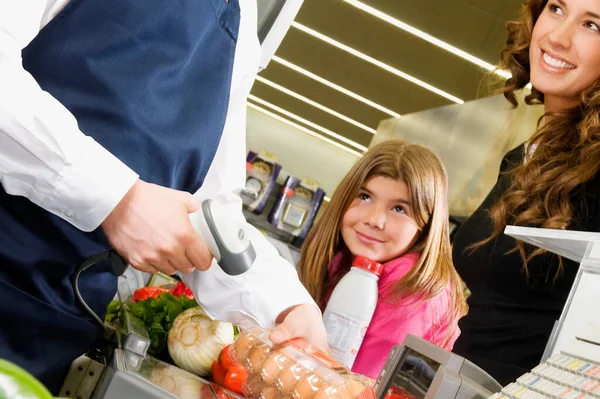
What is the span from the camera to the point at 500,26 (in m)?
6.12

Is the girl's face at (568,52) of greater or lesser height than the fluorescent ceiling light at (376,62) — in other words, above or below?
below

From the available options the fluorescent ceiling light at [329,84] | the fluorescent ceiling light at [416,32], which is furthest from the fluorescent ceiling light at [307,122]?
the fluorescent ceiling light at [416,32]

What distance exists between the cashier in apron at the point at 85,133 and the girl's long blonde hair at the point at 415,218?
2.43 feet

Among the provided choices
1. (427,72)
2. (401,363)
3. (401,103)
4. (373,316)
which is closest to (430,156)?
(373,316)

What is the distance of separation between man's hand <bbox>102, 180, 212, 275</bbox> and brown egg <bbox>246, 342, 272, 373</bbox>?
0.49 feet

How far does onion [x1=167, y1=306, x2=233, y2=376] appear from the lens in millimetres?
1301

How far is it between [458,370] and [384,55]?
652 centimetres

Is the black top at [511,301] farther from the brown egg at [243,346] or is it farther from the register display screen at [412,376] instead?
the brown egg at [243,346]

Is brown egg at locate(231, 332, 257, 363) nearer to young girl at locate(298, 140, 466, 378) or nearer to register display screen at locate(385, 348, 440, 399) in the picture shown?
register display screen at locate(385, 348, 440, 399)

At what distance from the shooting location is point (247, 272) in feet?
4.00

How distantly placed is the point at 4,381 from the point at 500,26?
6.15 meters

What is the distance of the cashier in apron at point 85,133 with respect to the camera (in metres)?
0.86

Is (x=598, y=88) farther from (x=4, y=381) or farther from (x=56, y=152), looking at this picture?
(x=4, y=381)

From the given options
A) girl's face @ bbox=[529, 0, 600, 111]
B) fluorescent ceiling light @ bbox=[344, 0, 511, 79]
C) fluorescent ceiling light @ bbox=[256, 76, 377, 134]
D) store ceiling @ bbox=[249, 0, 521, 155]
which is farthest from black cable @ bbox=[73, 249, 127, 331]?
fluorescent ceiling light @ bbox=[256, 76, 377, 134]
